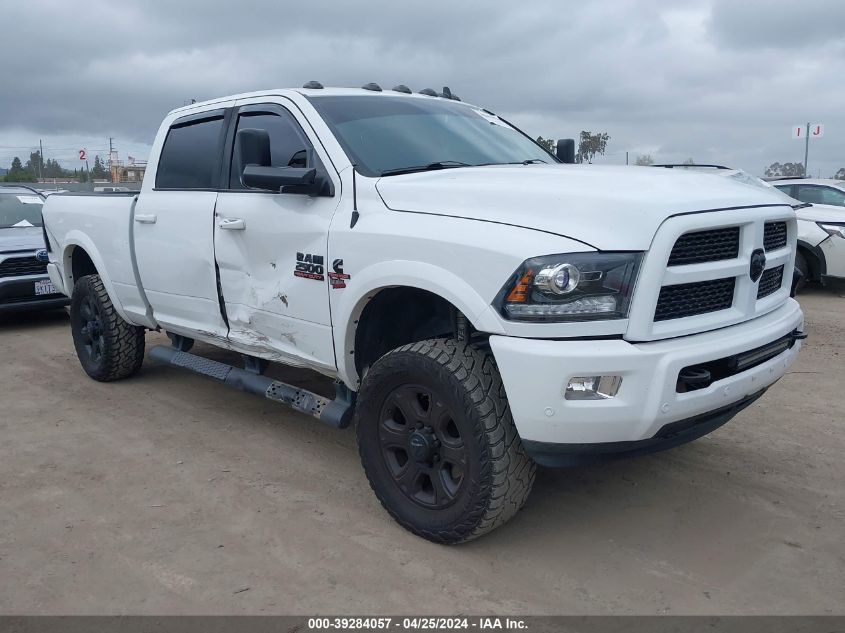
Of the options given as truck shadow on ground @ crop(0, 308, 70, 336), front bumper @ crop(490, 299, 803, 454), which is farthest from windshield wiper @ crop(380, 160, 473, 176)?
truck shadow on ground @ crop(0, 308, 70, 336)

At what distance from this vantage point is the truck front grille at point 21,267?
27.1ft

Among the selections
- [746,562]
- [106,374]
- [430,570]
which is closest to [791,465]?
[746,562]

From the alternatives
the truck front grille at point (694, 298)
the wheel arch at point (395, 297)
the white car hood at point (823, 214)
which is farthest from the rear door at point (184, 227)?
the white car hood at point (823, 214)

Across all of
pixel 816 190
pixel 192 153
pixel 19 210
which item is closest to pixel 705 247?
pixel 192 153

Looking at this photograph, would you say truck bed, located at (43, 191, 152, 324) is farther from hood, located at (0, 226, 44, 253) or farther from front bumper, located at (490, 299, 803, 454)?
front bumper, located at (490, 299, 803, 454)

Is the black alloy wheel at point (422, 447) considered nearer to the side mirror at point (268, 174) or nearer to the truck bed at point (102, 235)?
the side mirror at point (268, 174)

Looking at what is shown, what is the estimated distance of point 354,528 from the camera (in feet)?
11.6

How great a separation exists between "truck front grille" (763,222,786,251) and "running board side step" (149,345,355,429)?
83.1 inches

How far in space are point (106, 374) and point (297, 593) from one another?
3.63m

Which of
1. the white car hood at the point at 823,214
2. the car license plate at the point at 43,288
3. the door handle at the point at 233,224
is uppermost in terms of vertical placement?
the door handle at the point at 233,224

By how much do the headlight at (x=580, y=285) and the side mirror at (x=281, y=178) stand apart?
1.30m

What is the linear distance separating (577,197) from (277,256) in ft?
5.55

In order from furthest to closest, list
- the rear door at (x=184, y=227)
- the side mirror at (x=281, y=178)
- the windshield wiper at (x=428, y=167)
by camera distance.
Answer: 1. the rear door at (x=184, y=227)
2. the windshield wiper at (x=428, y=167)
3. the side mirror at (x=281, y=178)

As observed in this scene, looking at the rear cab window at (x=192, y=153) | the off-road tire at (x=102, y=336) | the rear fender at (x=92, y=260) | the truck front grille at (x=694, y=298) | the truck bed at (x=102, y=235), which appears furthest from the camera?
the off-road tire at (x=102, y=336)
